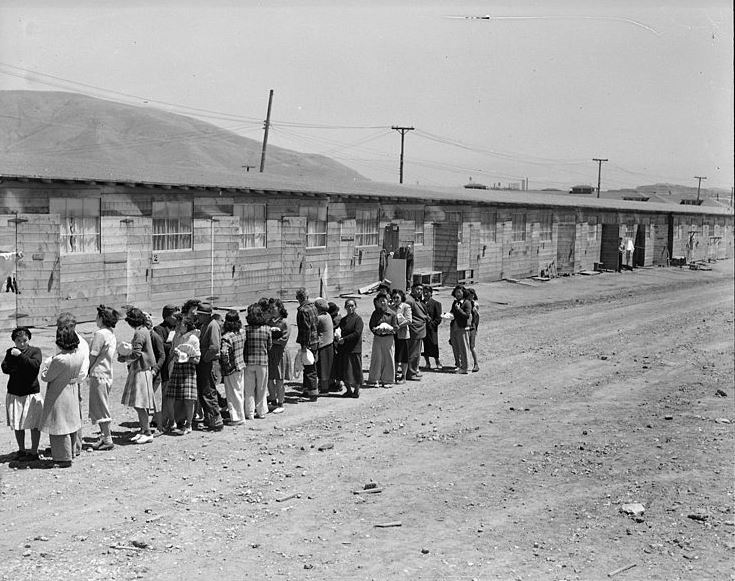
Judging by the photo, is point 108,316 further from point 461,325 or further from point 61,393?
point 461,325

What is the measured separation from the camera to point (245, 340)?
1241cm

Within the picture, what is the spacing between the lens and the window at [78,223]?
19.2 meters

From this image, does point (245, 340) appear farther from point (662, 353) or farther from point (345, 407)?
point (662, 353)

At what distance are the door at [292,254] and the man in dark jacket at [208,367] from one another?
13.5m

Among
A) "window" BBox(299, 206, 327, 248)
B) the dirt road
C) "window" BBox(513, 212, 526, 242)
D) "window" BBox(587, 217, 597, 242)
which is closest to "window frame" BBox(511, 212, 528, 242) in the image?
"window" BBox(513, 212, 526, 242)

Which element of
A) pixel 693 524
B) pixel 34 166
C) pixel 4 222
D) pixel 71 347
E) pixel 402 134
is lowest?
pixel 693 524

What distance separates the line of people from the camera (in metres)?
9.80

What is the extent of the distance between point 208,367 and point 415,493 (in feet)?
10.9

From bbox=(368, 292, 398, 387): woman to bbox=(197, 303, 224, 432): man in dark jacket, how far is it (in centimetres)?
360

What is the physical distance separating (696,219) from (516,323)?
34.9 meters

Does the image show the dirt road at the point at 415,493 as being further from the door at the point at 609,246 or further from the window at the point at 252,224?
the door at the point at 609,246

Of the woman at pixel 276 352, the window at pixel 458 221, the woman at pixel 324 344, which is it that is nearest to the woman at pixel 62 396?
the woman at pixel 276 352

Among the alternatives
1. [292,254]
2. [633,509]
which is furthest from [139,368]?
[292,254]

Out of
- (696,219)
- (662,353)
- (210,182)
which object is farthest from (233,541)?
(696,219)
